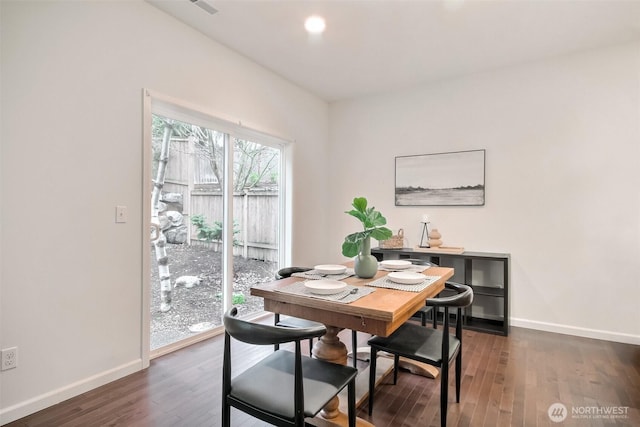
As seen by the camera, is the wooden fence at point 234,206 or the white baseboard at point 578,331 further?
the white baseboard at point 578,331

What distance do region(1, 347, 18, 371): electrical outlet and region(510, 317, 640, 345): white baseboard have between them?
414 cm

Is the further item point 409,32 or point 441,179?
point 441,179

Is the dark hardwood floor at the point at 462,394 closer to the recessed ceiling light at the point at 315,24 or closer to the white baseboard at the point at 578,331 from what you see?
the white baseboard at the point at 578,331

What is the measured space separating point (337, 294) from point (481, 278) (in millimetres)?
2631

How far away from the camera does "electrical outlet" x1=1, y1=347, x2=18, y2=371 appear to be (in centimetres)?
179

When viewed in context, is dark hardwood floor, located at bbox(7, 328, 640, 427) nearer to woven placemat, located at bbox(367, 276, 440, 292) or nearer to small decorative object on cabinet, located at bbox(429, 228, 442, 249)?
woven placemat, located at bbox(367, 276, 440, 292)

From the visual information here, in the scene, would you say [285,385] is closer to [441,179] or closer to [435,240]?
[435,240]

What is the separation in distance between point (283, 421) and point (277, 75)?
3.45 metres

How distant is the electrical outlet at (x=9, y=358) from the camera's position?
70.7 inches

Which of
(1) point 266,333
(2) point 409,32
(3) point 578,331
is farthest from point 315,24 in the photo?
(3) point 578,331

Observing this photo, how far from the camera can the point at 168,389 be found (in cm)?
217

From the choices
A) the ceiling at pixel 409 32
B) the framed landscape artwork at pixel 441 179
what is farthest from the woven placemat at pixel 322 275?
the framed landscape artwork at pixel 441 179

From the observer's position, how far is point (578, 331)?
3197mm

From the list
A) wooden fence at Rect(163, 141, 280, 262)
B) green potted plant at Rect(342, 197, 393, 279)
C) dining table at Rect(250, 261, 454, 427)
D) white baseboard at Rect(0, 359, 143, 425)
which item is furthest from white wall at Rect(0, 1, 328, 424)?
green potted plant at Rect(342, 197, 393, 279)
